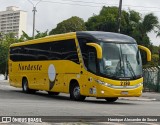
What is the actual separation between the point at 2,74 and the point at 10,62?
5524 cm

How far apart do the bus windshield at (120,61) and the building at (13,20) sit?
92.1 metres

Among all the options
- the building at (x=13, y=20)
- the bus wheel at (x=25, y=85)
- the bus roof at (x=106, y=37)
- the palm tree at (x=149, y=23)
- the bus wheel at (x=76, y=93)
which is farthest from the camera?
the building at (x=13, y=20)

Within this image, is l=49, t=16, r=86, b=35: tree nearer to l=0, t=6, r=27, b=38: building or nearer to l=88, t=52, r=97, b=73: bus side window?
l=0, t=6, r=27, b=38: building

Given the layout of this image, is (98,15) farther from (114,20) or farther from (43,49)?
(43,49)

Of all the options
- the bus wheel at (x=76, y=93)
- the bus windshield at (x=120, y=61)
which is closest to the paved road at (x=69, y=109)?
the bus wheel at (x=76, y=93)

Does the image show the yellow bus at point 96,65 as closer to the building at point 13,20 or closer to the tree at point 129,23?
the tree at point 129,23

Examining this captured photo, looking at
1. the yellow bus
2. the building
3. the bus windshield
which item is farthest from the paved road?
the building

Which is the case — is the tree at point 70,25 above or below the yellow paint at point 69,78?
above

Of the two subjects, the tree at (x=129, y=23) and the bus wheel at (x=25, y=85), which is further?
the tree at (x=129, y=23)

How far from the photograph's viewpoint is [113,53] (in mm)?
20203

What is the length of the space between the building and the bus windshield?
92.1 m

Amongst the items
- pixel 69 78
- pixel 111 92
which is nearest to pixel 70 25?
pixel 69 78

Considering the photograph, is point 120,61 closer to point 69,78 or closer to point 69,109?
point 69,78

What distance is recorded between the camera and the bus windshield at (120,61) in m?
19.9
